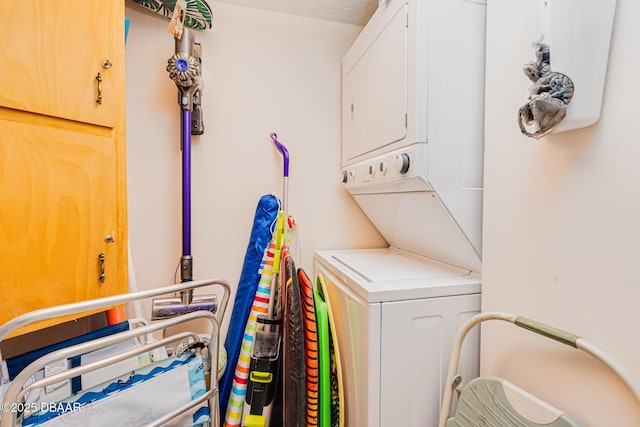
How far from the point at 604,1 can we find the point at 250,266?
5.58ft

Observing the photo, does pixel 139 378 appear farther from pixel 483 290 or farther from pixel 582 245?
pixel 582 245

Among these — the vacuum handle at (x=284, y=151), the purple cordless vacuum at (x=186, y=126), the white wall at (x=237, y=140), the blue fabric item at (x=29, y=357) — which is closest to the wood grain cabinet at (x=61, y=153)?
the blue fabric item at (x=29, y=357)

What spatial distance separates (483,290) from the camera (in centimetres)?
112

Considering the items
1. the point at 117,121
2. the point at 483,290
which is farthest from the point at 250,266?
the point at 483,290

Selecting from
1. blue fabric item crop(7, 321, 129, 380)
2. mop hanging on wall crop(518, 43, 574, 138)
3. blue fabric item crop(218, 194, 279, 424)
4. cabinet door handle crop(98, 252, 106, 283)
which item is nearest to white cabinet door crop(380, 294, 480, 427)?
mop hanging on wall crop(518, 43, 574, 138)

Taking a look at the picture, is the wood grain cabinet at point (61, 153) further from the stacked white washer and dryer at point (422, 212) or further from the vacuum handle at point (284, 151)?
the stacked white washer and dryer at point (422, 212)

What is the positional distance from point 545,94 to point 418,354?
92 cm

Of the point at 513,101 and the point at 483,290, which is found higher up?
the point at 513,101

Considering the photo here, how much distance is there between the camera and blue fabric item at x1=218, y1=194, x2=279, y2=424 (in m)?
1.62

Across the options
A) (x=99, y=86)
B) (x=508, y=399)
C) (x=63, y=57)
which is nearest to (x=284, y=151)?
(x=99, y=86)

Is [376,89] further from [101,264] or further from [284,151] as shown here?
[101,264]

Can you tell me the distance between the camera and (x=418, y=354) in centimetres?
111

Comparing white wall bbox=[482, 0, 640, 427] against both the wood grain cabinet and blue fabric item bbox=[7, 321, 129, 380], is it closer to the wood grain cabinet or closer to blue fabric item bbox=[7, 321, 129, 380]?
the wood grain cabinet

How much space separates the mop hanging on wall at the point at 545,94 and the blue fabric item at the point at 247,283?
1.34 metres
